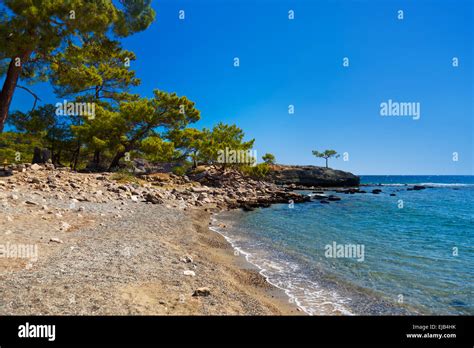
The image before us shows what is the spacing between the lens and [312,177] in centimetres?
9056

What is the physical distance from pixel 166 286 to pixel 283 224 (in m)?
14.1

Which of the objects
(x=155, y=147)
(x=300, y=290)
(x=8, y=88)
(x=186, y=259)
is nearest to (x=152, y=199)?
(x=8, y=88)

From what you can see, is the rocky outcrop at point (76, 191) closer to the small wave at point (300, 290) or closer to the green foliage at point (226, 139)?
the small wave at point (300, 290)

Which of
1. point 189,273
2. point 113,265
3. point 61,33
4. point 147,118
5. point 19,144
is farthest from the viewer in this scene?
point 19,144

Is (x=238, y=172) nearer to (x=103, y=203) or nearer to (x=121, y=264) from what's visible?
(x=103, y=203)

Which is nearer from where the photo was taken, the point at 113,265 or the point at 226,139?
the point at 113,265

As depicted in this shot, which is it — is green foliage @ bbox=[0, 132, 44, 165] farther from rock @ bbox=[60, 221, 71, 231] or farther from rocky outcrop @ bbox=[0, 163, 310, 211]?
rock @ bbox=[60, 221, 71, 231]

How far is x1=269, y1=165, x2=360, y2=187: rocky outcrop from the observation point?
88.9 meters

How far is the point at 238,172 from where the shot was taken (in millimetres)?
59219

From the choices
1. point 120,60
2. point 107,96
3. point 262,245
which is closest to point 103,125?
point 107,96
